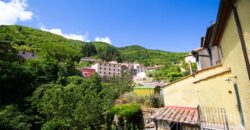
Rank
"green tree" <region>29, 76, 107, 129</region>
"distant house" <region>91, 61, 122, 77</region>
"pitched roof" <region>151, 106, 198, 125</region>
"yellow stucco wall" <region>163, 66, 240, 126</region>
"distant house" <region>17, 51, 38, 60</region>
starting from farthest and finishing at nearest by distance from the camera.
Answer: "distant house" <region>91, 61, 122, 77</region> < "distant house" <region>17, 51, 38, 60</region> < "green tree" <region>29, 76, 107, 129</region> < "pitched roof" <region>151, 106, 198, 125</region> < "yellow stucco wall" <region>163, 66, 240, 126</region>

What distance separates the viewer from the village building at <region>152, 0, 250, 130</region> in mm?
5141

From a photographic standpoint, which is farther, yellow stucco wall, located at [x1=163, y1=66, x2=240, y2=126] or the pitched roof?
the pitched roof

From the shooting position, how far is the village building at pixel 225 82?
5141mm

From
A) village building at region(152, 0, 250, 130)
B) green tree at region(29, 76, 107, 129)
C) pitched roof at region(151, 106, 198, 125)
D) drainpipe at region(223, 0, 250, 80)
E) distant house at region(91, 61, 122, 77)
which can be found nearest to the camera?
drainpipe at region(223, 0, 250, 80)

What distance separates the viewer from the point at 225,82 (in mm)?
7281

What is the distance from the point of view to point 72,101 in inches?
773

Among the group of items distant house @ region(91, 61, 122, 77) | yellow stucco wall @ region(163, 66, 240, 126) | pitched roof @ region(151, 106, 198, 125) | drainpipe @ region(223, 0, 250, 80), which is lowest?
pitched roof @ region(151, 106, 198, 125)

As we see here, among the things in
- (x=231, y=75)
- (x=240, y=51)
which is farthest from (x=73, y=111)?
(x=240, y=51)

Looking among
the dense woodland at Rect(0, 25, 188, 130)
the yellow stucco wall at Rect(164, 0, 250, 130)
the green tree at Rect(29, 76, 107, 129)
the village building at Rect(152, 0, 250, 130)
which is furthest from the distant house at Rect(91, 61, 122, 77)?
the yellow stucco wall at Rect(164, 0, 250, 130)

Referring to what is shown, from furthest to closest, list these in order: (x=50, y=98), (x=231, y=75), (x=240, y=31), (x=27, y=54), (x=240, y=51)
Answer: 1. (x=27, y=54)
2. (x=50, y=98)
3. (x=231, y=75)
4. (x=240, y=51)
5. (x=240, y=31)

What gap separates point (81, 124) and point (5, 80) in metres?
15.2

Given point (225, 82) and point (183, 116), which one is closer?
point (225, 82)

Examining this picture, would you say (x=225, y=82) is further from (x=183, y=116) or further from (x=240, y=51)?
(x=183, y=116)

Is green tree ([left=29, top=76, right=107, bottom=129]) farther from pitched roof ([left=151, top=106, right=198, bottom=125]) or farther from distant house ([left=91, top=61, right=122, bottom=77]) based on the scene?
distant house ([left=91, top=61, right=122, bottom=77])
